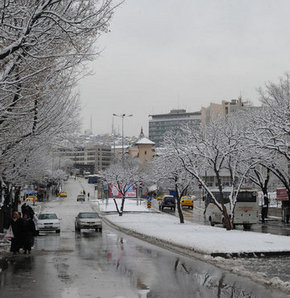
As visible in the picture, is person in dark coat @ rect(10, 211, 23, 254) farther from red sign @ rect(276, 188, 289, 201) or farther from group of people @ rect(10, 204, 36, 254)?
red sign @ rect(276, 188, 289, 201)

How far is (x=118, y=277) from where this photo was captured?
13.2 meters

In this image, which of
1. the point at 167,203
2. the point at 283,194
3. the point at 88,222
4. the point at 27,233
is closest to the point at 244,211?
the point at 88,222

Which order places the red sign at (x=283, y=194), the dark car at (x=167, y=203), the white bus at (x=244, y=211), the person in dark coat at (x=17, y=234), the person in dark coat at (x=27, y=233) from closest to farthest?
the person in dark coat at (x=17, y=234) < the person in dark coat at (x=27, y=233) < the white bus at (x=244, y=211) < the red sign at (x=283, y=194) < the dark car at (x=167, y=203)

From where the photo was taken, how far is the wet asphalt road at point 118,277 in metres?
11.1

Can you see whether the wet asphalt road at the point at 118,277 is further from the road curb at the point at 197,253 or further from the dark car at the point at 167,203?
the dark car at the point at 167,203

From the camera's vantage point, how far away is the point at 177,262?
16.7 meters

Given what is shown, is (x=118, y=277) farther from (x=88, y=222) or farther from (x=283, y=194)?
(x=283, y=194)

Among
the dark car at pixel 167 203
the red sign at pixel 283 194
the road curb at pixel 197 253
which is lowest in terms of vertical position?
the road curb at pixel 197 253

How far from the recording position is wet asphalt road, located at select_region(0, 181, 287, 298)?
11113 mm

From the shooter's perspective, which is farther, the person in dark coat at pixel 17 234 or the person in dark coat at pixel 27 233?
the person in dark coat at pixel 27 233

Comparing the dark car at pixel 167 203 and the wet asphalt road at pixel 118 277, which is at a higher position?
the dark car at pixel 167 203

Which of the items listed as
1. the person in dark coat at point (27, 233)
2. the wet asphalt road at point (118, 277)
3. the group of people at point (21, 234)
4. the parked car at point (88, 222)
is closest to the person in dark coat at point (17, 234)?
the group of people at point (21, 234)

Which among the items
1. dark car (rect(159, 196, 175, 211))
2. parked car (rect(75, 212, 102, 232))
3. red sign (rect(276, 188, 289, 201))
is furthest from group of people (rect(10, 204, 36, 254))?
dark car (rect(159, 196, 175, 211))

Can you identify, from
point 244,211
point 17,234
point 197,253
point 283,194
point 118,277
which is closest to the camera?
point 118,277
